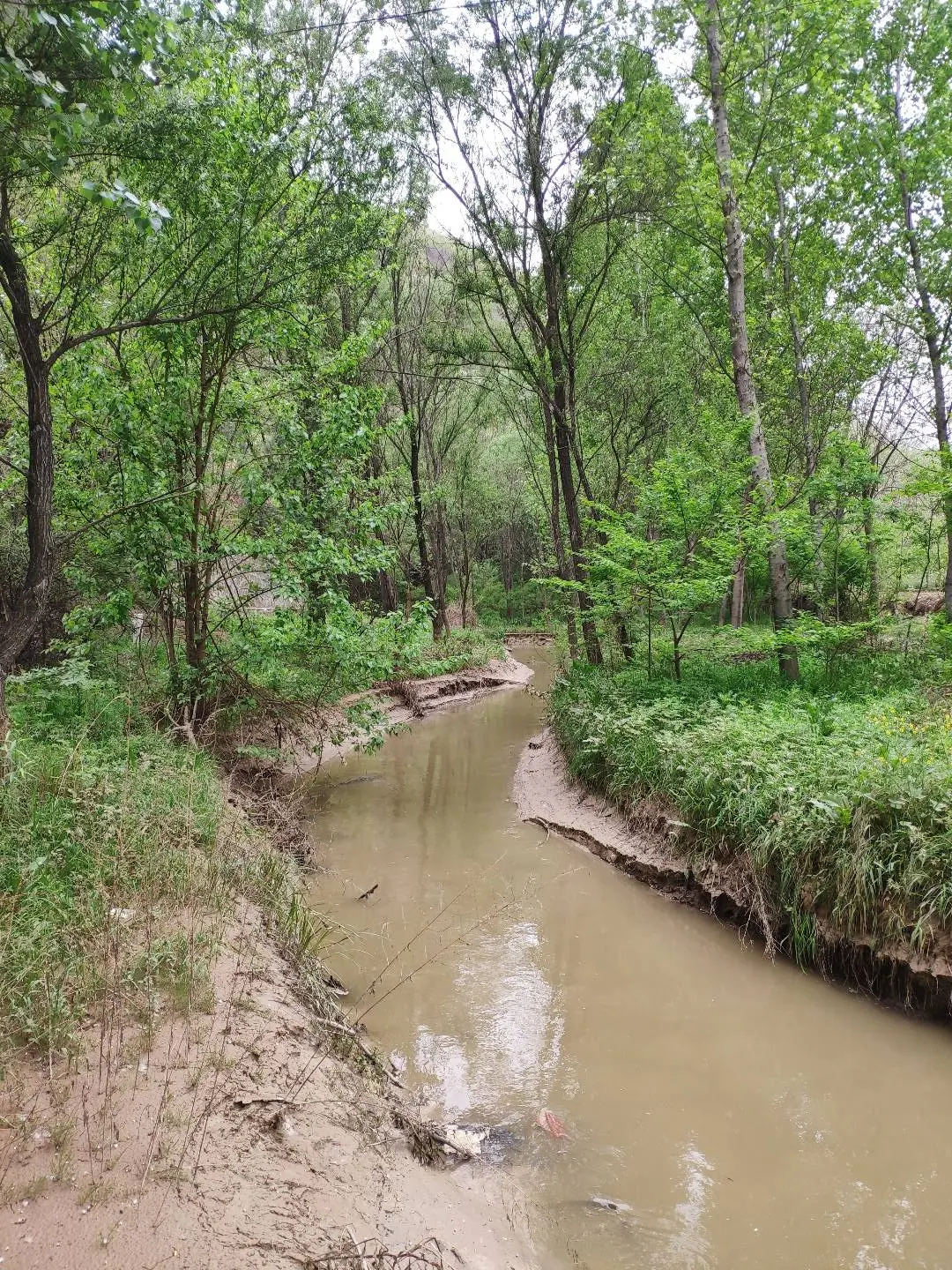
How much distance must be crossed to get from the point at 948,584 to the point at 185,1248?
→ 13283mm

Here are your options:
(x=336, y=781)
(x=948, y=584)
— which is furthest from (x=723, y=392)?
(x=336, y=781)

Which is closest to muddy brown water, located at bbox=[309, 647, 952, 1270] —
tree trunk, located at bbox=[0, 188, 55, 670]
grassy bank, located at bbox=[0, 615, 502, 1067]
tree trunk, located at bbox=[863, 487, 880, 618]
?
grassy bank, located at bbox=[0, 615, 502, 1067]

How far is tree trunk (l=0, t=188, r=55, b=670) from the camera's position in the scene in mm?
5215

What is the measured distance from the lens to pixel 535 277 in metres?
13.3

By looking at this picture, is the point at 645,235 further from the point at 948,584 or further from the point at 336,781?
the point at 336,781

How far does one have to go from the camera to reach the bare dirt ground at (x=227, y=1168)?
2281 millimetres

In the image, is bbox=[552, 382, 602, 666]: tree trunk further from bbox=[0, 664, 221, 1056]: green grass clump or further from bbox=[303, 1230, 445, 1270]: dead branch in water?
bbox=[303, 1230, 445, 1270]: dead branch in water

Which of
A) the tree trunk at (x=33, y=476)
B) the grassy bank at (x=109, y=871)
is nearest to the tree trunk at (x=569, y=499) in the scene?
the grassy bank at (x=109, y=871)

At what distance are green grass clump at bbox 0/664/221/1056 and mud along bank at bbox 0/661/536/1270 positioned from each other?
3.0 inches

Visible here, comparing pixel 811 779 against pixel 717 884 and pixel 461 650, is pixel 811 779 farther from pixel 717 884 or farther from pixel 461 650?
pixel 461 650

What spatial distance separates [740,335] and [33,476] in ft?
29.1

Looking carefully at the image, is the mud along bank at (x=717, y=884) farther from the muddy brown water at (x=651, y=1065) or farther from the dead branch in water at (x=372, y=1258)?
the dead branch in water at (x=372, y=1258)

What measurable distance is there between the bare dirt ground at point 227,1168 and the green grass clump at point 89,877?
23 centimetres

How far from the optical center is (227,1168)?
8.69 feet
